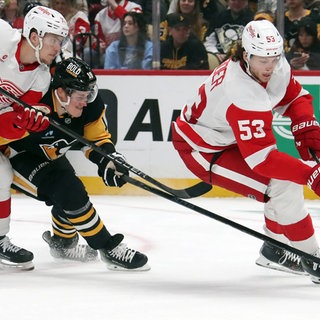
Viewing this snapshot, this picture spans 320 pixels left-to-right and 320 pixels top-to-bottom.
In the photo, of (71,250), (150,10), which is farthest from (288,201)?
(150,10)

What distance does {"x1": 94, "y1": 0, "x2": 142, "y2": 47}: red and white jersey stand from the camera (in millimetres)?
6555

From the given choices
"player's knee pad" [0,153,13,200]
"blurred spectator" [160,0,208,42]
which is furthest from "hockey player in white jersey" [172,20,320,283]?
"blurred spectator" [160,0,208,42]

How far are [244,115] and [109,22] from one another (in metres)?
3.02

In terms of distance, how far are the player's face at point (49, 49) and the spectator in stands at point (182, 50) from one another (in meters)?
2.38

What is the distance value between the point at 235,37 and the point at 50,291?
300cm

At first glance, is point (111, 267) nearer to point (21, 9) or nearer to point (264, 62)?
point (264, 62)

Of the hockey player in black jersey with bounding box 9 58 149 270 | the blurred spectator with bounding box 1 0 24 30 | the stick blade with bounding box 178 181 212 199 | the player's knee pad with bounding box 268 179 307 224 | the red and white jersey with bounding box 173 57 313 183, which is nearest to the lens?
the red and white jersey with bounding box 173 57 313 183

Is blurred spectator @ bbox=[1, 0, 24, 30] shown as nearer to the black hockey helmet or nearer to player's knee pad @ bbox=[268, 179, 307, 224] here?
the black hockey helmet

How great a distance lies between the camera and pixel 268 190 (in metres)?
3.91

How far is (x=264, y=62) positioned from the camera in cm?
377

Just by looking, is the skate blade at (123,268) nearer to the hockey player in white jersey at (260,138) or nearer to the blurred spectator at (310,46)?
the hockey player in white jersey at (260,138)

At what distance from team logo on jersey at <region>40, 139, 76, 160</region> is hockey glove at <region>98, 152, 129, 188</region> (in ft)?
0.59

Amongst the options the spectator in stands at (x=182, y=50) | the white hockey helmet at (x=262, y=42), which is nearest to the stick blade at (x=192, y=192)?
the white hockey helmet at (x=262, y=42)

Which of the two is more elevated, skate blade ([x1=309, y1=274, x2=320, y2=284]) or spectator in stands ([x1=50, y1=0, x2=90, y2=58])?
spectator in stands ([x1=50, y1=0, x2=90, y2=58])
